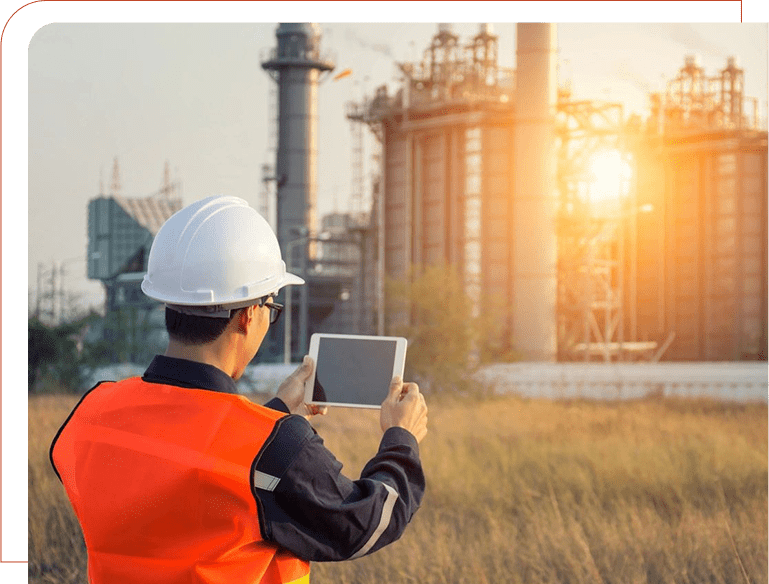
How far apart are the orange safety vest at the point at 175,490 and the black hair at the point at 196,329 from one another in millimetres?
136

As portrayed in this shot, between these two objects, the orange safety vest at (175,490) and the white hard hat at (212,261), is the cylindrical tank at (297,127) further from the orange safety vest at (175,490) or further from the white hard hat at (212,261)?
the orange safety vest at (175,490)

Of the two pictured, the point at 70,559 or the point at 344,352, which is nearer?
the point at 344,352

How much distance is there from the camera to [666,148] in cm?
2900

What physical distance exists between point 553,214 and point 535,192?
31.7 inches

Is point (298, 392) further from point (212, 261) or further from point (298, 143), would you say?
point (298, 143)

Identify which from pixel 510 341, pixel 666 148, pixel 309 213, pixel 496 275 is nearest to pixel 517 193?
pixel 496 275

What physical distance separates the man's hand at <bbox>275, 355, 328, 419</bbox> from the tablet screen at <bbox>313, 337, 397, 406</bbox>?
35mm

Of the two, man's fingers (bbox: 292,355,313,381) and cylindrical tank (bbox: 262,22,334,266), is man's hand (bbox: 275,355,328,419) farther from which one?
cylindrical tank (bbox: 262,22,334,266)

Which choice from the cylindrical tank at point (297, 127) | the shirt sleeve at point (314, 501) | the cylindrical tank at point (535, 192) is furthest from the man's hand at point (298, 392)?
the cylindrical tank at point (297, 127)

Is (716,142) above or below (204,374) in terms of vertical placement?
above

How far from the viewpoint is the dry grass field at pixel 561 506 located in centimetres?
535

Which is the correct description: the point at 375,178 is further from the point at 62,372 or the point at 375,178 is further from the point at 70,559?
the point at 70,559

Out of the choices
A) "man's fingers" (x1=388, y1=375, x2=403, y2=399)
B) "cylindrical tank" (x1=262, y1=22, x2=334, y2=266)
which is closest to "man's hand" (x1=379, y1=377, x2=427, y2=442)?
"man's fingers" (x1=388, y1=375, x2=403, y2=399)

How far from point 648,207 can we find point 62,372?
1787 cm
